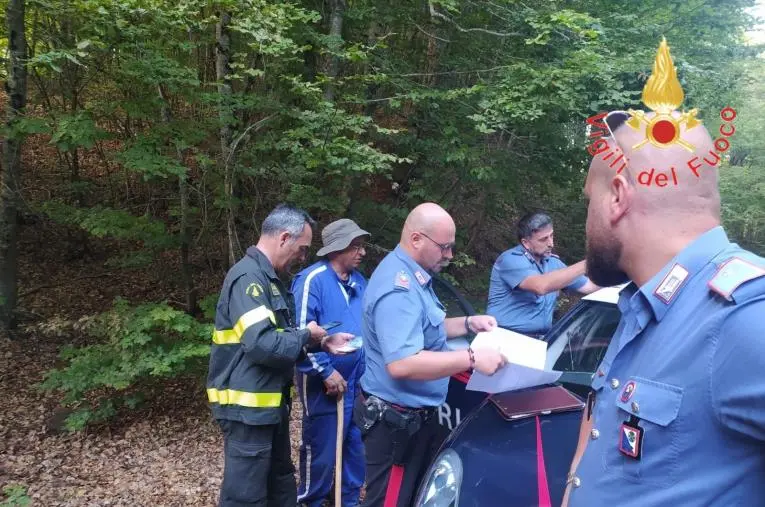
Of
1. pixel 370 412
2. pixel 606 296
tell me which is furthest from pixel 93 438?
pixel 606 296

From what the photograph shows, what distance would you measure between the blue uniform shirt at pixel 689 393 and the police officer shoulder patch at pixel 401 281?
1.24 meters

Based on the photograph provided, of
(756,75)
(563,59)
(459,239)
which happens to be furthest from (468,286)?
(756,75)

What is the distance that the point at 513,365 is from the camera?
80.4 inches

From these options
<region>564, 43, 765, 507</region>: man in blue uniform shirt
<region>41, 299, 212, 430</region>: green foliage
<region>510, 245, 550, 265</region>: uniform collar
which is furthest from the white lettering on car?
<region>41, 299, 212, 430</region>: green foliage

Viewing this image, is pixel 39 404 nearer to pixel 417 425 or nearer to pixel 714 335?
pixel 417 425

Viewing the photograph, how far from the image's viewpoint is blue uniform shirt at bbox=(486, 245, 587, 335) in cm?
373

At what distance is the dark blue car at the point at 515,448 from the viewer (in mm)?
1860

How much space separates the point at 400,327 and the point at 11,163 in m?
5.67

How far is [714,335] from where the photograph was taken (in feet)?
2.94

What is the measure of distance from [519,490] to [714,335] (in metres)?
1.21

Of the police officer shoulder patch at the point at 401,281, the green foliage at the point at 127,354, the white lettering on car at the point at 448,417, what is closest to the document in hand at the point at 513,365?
the police officer shoulder patch at the point at 401,281

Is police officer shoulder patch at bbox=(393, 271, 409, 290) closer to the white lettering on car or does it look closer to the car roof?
the white lettering on car

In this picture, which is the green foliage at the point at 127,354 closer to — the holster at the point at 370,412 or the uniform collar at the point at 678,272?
the holster at the point at 370,412

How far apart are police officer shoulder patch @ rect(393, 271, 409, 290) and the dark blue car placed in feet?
2.31
